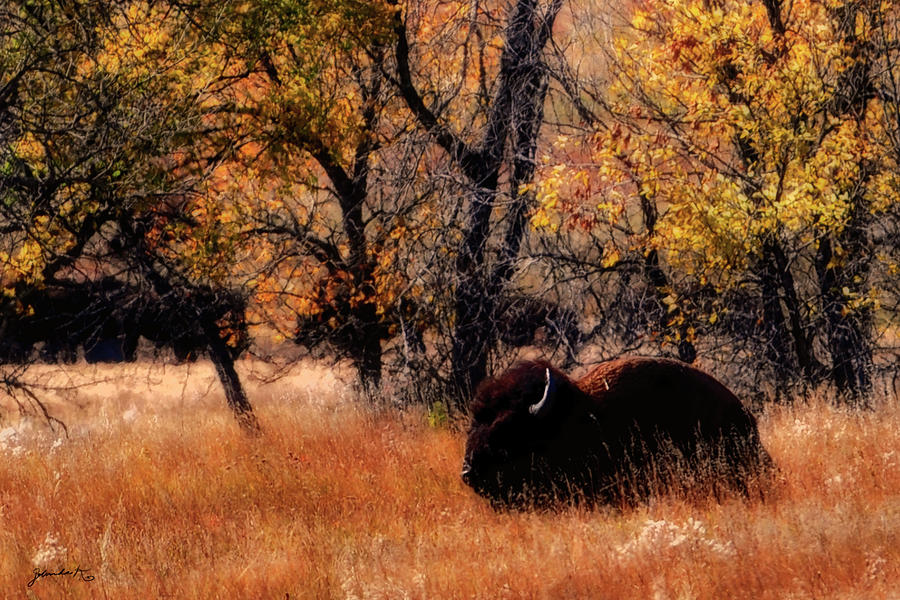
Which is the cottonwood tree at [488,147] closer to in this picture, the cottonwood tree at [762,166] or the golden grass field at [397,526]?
the cottonwood tree at [762,166]

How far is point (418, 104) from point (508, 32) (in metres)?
1.93

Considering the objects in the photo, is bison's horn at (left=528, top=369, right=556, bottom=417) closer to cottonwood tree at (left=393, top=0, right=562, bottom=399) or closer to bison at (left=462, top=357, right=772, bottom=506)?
bison at (left=462, top=357, right=772, bottom=506)

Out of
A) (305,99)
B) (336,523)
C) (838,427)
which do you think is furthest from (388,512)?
(305,99)

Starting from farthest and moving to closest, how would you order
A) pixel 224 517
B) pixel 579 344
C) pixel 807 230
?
pixel 579 344 → pixel 807 230 → pixel 224 517

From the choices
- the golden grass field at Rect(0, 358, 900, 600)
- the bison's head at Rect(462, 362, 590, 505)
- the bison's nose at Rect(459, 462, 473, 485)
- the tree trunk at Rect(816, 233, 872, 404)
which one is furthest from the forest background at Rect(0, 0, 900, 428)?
the bison's nose at Rect(459, 462, 473, 485)

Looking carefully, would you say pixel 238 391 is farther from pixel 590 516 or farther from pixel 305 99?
pixel 590 516

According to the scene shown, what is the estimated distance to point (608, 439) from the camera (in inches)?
316

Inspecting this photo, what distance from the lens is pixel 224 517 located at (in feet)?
27.5

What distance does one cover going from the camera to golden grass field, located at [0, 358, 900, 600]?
6023 millimetres

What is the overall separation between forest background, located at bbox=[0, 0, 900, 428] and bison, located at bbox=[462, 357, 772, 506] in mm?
3063
